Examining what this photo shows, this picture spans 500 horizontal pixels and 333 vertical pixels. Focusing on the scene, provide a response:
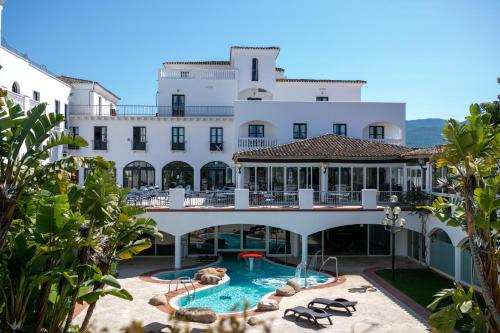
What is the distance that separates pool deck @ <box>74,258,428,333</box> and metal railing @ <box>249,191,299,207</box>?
17.3 ft

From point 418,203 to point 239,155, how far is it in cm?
1037

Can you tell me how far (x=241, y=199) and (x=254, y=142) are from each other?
11219 mm

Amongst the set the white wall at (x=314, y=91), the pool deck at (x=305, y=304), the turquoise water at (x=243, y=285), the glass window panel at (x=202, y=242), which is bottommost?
the turquoise water at (x=243, y=285)

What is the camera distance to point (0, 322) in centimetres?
1035

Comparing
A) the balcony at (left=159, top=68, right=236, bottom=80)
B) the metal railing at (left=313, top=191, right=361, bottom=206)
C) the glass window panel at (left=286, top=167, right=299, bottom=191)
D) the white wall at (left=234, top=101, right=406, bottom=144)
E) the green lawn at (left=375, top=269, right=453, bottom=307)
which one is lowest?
the green lawn at (left=375, top=269, right=453, bottom=307)

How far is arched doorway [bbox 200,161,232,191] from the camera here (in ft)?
121

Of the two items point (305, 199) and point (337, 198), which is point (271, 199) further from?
point (337, 198)

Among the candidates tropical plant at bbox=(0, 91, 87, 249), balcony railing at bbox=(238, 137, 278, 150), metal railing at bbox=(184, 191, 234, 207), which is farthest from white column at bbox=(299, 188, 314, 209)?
tropical plant at bbox=(0, 91, 87, 249)

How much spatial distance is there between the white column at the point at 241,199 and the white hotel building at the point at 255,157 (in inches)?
2.4

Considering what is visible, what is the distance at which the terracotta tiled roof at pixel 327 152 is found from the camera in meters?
26.9

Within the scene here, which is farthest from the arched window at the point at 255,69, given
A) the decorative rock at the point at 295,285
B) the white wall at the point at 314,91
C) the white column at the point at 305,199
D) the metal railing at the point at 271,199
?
the decorative rock at the point at 295,285

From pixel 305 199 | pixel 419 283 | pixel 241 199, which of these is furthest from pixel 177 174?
pixel 419 283

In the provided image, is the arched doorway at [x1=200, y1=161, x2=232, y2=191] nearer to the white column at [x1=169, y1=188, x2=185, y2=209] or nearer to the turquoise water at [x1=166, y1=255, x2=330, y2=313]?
the turquoise water at [x1=166, y1=255, x2=330, y2=313]

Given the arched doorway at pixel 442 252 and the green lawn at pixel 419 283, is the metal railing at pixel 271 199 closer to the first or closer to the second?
the green lawn at pixel 419 283
